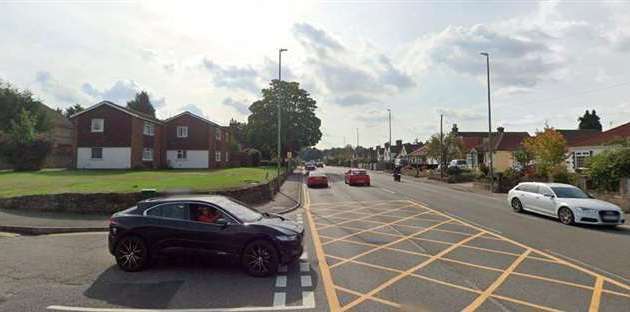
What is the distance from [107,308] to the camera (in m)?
5.84

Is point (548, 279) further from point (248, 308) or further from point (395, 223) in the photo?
point (395, 223)

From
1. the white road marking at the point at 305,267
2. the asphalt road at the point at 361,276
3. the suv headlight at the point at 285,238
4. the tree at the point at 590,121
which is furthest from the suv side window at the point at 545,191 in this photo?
the tree at the point at 590,121

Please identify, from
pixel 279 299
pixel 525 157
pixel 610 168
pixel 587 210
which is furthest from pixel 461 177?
pixel 279 299

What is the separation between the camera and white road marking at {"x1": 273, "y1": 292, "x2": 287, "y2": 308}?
589cm

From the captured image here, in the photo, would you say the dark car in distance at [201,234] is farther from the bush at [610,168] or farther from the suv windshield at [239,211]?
the bush at [610,168]

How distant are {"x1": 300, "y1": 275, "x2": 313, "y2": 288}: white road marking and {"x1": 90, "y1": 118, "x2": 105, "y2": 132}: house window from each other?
3709 centimetres

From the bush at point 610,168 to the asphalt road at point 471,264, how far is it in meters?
8.15

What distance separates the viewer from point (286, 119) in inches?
2397

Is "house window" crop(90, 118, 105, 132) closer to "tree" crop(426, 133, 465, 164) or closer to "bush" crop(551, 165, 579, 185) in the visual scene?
"tree" crop(426, 133, 465, 164)

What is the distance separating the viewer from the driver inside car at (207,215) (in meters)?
7.85

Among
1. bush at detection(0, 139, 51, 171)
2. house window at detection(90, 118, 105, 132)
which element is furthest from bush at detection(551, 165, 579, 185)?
bush at detection(0, 139, 51, 171)

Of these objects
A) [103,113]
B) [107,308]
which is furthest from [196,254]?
[103,113]

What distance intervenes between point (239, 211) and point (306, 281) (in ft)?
7.12

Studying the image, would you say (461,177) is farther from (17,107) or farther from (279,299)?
(17,107)
